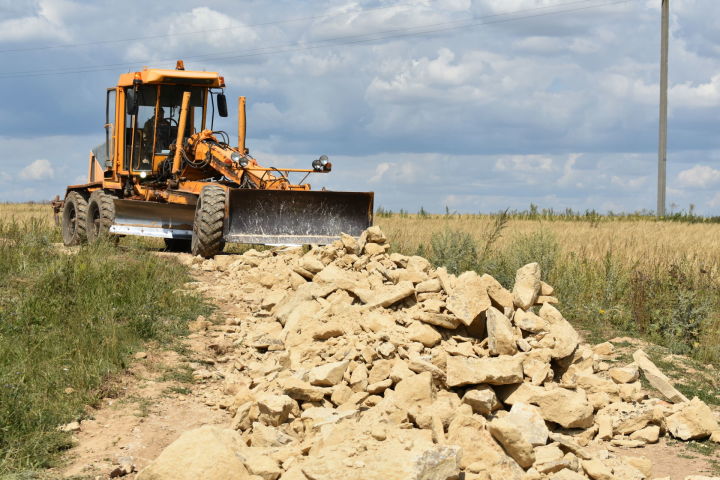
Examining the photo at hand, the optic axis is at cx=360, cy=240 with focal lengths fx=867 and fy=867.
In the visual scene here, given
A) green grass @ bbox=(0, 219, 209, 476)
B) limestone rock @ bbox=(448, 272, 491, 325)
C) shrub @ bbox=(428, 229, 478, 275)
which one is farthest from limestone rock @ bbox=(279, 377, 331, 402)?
shrub @ bbox=(428, 229, 478, 275)

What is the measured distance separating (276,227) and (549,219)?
46.9 ft

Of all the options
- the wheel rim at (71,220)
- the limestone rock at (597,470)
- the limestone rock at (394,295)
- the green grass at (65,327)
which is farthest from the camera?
the wheel rim at (71,220)

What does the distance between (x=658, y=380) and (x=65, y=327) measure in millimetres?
5770

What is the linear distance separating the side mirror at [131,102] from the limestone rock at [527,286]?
8.95 metres

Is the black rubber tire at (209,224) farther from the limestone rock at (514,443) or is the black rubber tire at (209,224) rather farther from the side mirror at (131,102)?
the limestone rock at (514,443)

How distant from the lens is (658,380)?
7.65 m

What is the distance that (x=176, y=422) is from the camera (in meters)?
6.97

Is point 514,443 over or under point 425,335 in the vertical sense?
under

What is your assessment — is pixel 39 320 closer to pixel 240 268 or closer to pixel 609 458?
pixel 240 268

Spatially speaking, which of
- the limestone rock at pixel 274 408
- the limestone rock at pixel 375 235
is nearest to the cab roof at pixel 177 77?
the limestone rock at pixel 375 235

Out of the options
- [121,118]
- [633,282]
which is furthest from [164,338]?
[121,118]

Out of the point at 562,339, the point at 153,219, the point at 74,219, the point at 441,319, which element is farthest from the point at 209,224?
the point at 562,339

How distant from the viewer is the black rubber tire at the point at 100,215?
15.6m

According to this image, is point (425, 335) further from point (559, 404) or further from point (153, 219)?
point (153, 219)
